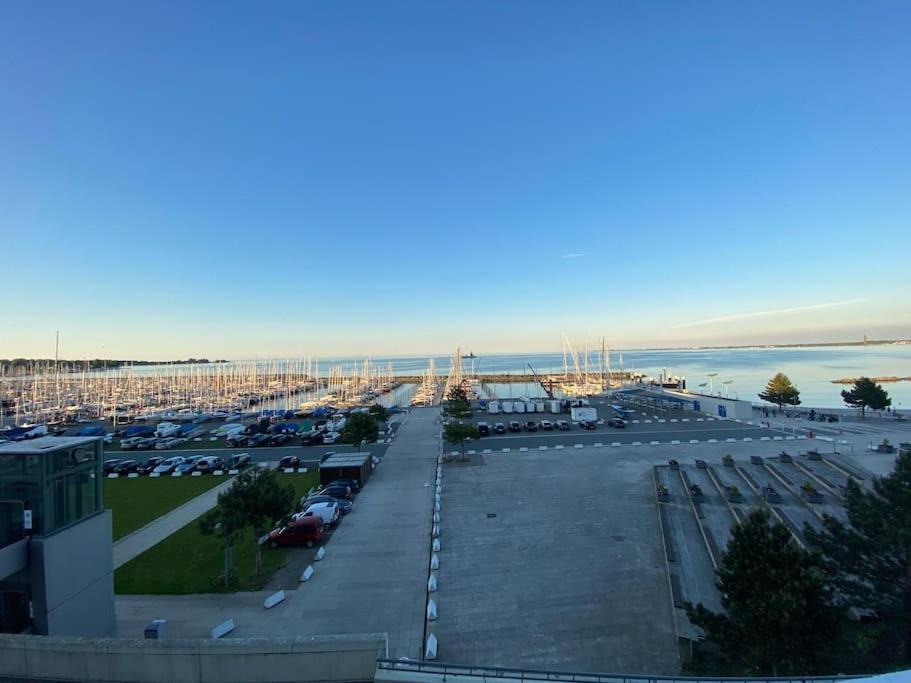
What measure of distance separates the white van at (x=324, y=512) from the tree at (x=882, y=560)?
45.0 ft

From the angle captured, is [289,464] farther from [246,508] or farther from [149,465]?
[246,508]

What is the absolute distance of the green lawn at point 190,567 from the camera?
11.7m

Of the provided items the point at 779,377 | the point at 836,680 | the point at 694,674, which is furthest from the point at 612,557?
the point at 779,377

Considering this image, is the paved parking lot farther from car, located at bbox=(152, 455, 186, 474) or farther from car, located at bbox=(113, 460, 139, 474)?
car, located at bbox=(113, 460, 139, 474)

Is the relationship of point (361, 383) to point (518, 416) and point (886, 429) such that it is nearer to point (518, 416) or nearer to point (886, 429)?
point (518, 416)

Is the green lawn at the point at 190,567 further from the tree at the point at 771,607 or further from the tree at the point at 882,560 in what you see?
the tree at the point at 882,560

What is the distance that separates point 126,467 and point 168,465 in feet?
9.56

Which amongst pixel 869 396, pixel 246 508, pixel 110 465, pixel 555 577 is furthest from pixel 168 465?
pixel 869 396

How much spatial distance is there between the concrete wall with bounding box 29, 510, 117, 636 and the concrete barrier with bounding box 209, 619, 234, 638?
2391mm

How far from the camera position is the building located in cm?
827

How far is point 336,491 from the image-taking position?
1880 centimetres

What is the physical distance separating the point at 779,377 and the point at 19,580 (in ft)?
173

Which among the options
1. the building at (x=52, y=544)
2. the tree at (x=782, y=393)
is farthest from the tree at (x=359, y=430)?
the tree at (x=782, y=393)

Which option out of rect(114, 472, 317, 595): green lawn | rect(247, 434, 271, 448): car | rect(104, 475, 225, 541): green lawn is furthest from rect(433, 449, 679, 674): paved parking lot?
rect(247, 434, 271, 448): car
